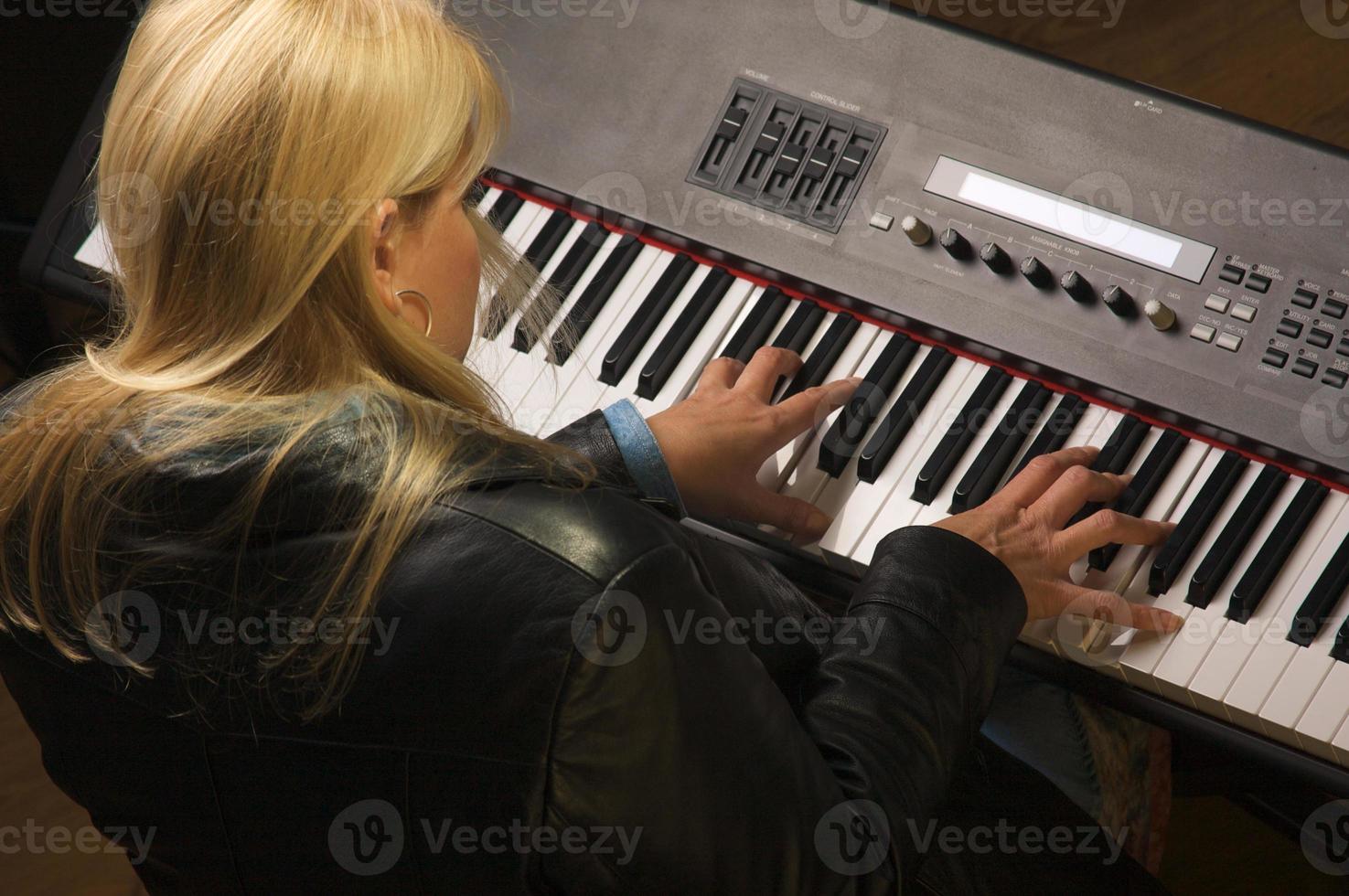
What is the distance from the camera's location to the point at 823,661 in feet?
3.67

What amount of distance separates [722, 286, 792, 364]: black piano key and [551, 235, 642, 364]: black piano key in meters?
0.17

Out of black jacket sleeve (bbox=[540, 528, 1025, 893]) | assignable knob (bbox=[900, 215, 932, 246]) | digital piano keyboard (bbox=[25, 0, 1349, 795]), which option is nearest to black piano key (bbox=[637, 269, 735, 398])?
digital piano keyboard (bbox=[25, 0, 1349, 795])

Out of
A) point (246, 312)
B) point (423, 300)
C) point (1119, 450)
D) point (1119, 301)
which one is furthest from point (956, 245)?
point (246, 312)

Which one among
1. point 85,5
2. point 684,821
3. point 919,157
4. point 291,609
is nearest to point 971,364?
point 919,157

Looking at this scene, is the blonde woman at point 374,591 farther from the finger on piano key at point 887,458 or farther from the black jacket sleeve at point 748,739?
the finger on piano key at point 887,458

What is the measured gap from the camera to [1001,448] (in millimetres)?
1347

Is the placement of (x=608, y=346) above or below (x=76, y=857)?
above

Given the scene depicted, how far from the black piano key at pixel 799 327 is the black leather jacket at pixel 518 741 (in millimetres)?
455

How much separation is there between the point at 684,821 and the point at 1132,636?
615 mm

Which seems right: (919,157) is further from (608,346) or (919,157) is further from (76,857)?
(76,857)

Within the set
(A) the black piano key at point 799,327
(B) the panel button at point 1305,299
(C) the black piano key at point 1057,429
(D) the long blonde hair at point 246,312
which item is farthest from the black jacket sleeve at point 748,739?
(B) the panel button at point 1305,299

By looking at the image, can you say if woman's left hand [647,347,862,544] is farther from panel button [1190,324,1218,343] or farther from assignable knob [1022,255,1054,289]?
panel button [1190,324,1218,343]

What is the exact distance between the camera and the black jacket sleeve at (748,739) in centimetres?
81

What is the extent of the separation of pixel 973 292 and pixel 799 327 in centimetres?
20
